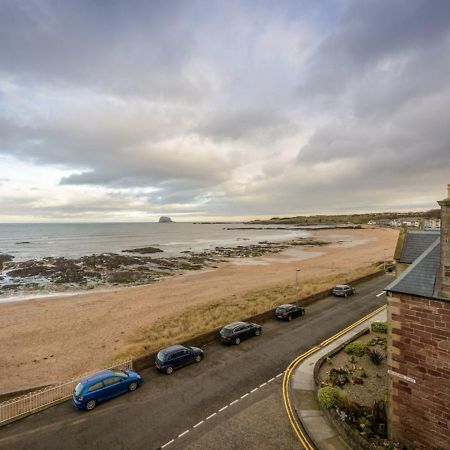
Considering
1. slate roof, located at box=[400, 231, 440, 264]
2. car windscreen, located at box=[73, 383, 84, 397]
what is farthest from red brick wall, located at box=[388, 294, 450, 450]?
car windscreen, located at box=[73, 383, 84, 397]

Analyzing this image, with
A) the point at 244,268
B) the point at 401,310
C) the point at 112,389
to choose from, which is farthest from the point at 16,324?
the point at 244,268

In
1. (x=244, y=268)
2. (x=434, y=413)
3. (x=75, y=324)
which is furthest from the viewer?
(x=244, y=268)

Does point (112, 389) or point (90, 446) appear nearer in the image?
point (90, 446)

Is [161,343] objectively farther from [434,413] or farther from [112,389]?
[434,413]

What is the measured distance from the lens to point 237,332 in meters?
21.4

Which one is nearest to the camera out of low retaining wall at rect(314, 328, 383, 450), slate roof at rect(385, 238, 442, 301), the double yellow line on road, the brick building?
the brick building

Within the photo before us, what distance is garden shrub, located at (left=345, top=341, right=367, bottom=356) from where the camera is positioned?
1898 cm

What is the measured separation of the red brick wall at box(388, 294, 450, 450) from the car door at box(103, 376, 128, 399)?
39.1 feet

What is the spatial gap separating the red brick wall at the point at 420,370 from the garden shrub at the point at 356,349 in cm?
753

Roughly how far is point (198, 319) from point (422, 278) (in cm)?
2126

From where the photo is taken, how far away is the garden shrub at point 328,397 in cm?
1319

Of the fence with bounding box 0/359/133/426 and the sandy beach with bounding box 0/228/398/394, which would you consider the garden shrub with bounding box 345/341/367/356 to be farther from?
the sandy beach with bounding box 0/228/398/394

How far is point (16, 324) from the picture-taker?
31688 mm

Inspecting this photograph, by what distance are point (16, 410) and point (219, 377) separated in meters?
9.58
